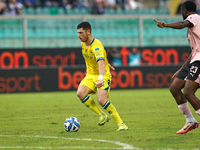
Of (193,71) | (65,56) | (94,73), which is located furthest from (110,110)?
(65,56)

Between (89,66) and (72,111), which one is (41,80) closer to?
(72,111)

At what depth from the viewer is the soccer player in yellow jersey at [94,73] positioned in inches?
281

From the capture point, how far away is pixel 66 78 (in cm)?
1806

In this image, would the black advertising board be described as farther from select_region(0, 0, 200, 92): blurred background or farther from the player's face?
the player's face

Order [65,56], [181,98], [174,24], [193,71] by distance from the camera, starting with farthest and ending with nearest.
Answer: [65,56] < [181,98] < [193,71] < [174,24]

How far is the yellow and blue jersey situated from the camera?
23.3 ft

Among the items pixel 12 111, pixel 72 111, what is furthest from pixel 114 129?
pixel 12 111

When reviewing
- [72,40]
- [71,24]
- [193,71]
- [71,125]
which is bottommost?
[71,125]

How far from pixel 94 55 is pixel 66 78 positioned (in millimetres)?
10709

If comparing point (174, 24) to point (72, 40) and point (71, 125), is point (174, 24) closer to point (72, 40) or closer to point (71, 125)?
point (71, 125)

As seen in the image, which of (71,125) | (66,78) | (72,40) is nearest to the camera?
(71,125)

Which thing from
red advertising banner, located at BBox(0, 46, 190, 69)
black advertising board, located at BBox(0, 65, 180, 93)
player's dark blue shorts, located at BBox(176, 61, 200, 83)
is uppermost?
player's dark blue shorts, located at BBox(176, 61, 200, 83)

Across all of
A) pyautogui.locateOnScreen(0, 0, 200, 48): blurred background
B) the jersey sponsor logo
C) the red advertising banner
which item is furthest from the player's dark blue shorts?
pyautogui.locateOnScreen(0, 0, 200, 48): blurred background

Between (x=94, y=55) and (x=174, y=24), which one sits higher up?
(x=174, y=24)
